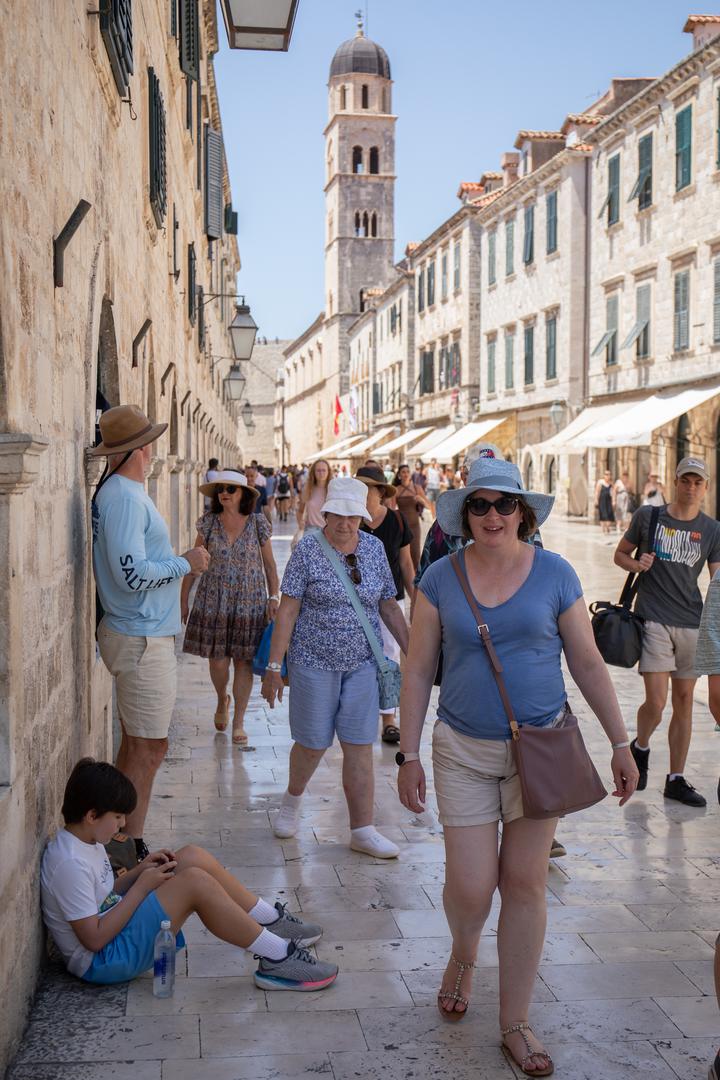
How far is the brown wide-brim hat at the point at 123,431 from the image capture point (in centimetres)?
492

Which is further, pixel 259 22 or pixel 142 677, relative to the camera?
pixel 259 22

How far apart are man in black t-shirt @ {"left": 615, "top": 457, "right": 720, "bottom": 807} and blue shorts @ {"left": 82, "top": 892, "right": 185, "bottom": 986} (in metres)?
3.29

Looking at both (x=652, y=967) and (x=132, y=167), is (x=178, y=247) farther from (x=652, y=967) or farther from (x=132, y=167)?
(x=652, y=967)

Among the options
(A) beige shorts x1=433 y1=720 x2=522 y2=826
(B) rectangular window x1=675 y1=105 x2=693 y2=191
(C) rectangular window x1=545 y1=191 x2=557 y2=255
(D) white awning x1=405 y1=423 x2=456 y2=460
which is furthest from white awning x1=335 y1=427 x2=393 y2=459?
(A) beige shorts x1=433 y1=720 x2=522 y2=826

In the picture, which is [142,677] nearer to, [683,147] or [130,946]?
[130,946]

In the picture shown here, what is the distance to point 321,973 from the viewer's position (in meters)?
4.08

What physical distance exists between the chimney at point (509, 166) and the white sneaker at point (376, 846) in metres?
37.3

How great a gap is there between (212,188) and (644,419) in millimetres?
10506

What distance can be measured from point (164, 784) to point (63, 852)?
272 cm

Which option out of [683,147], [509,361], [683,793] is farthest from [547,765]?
[509,361]

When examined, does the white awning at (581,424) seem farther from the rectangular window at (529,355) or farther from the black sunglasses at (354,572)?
the black sunglasses at (354,572)

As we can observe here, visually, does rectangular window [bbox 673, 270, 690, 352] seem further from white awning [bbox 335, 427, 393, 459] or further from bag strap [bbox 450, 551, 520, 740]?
white awning [bbox 335, 427, 393, 459]

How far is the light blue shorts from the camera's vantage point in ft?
18.2

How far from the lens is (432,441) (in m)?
44.3
